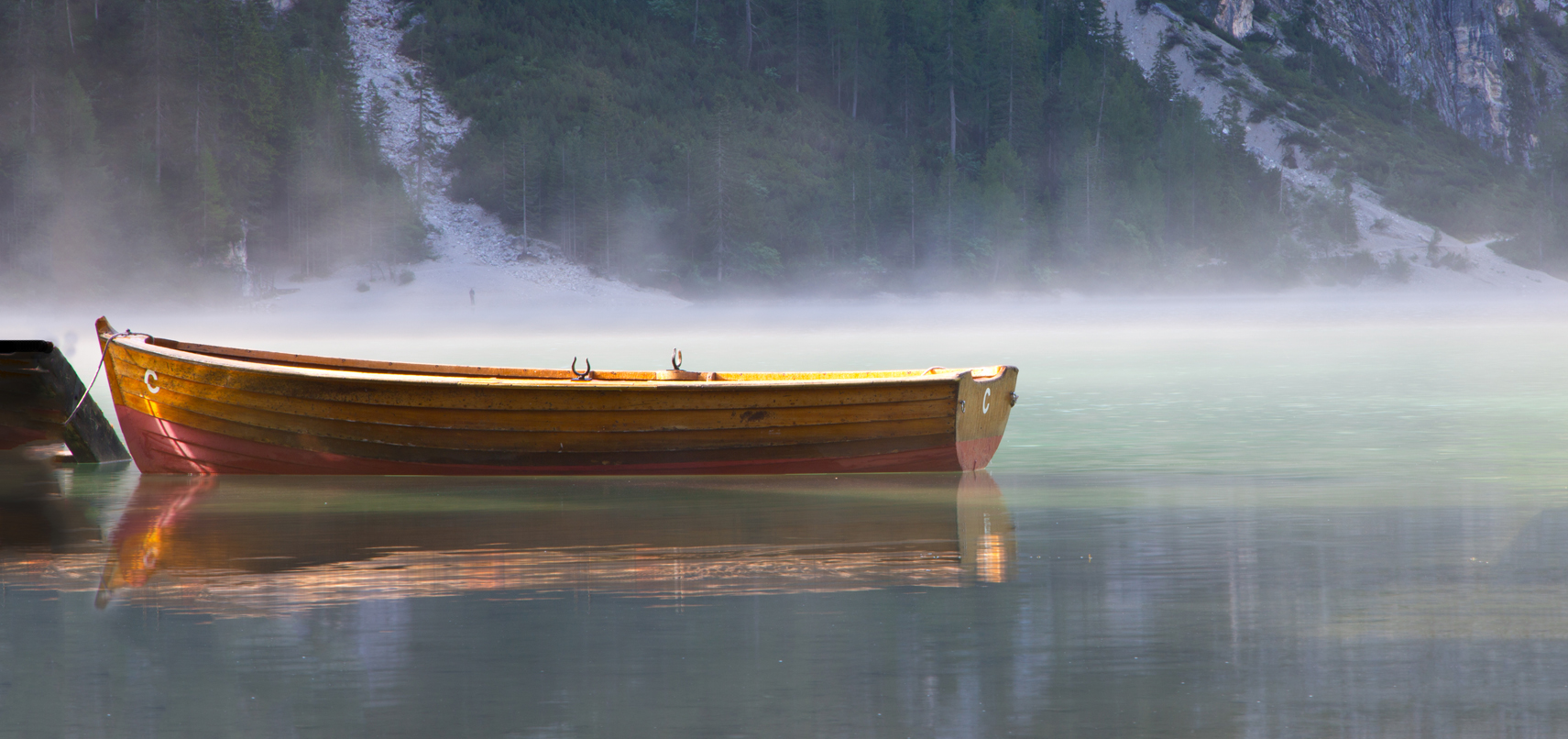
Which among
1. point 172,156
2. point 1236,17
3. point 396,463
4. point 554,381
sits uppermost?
point 1236,17

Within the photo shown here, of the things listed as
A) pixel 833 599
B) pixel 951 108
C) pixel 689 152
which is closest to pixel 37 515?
pixel 833 599

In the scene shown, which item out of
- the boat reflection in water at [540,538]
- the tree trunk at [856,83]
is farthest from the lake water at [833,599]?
the tree trunk at [856,83]

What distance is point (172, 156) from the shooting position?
71.6 m

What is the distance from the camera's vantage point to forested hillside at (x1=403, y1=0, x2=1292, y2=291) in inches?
3174

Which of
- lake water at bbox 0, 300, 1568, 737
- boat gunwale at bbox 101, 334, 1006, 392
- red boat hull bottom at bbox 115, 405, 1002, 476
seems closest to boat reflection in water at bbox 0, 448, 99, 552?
lake water at bbox 0, 300, 1568, 737

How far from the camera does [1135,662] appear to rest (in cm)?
662

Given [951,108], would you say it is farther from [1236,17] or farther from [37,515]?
[37,515]

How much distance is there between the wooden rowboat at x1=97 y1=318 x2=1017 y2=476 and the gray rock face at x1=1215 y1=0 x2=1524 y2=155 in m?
140

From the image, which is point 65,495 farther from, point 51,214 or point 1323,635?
point 51,214

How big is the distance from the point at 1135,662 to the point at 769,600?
208 centimetres

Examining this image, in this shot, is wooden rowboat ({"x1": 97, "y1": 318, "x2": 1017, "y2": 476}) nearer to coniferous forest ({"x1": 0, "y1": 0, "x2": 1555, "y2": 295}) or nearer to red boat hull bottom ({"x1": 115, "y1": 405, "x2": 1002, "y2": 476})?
red boat hull bottom ({"x1": 115, "y1": 405, "x2": 1002, "y2": 476})

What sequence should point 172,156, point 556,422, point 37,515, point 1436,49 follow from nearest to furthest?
1. point 37,515
2. point 556,422
3. point 172,156
4. point 1436,49

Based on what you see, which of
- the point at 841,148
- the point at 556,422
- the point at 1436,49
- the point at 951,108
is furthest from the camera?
the point at 1436,49

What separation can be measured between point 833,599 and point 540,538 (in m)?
3.04
